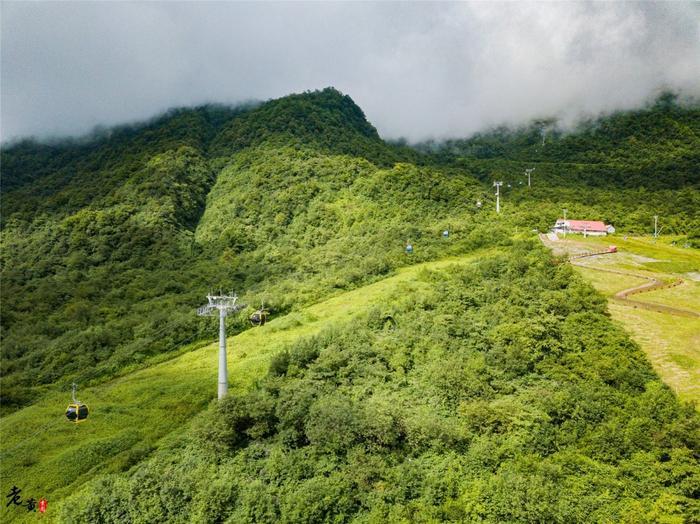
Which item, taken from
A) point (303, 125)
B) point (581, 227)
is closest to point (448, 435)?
point (581, 227)

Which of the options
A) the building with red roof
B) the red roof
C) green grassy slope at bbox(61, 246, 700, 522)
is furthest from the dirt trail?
the red roof

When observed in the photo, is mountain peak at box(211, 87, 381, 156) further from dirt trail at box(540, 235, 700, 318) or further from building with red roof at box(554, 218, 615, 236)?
dirt trail at box(540, 235, 700, 318)

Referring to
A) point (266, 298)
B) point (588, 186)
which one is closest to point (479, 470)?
point (266, 298)

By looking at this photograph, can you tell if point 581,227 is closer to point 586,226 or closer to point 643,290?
point 586,226

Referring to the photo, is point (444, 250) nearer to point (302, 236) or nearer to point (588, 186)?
point (302, 236)

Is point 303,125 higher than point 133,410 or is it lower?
higher
